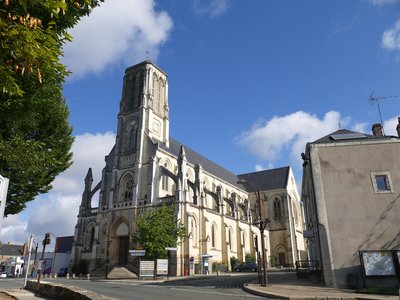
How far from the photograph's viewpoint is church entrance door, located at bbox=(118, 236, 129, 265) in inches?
1499

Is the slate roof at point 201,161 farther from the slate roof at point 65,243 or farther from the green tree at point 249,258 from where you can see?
the slate roof at point 65,243

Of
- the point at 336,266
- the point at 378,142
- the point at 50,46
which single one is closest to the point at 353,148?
the point at 378,142

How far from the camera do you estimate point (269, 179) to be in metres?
63.6

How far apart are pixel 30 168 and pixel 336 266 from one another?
1538 cm

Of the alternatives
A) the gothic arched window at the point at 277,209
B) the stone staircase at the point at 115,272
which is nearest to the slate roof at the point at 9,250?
the stone staircase at the point at 115,272

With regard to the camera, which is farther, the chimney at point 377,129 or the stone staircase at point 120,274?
the stone staircase at point 120,274

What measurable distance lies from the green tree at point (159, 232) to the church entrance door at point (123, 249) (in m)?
5.31

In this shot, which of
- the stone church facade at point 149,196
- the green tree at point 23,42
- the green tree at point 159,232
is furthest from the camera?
the stone church facade at point 149,196

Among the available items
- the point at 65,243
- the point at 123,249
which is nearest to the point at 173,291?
the point at 123,249

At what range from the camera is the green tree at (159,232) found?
104 feet

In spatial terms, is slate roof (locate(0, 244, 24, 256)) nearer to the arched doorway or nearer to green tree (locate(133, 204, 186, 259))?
the arched doorway

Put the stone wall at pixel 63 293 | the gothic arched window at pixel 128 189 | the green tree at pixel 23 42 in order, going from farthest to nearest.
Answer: the gothic arched window at pixel 128 189
the stone wall at pixel 63 293
the green tree at pixel 23 42

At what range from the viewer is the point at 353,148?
1955 centimetres

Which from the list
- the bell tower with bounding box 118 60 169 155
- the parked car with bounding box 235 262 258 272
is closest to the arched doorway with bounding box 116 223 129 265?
the bell tower with bounding box 118 60 169 155
